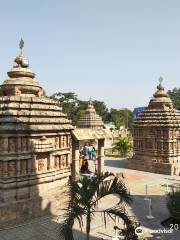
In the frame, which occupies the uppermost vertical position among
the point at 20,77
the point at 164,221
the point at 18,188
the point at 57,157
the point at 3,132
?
the point at 20,77

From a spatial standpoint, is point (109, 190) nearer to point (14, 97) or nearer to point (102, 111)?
point (14, 97)

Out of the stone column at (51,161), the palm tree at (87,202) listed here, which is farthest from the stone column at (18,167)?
the palm tree at (87,202)

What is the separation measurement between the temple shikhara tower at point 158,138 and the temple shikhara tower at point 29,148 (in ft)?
34.1

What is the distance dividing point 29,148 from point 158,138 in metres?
13.1

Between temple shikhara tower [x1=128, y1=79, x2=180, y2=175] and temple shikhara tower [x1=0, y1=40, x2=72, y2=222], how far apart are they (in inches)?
410

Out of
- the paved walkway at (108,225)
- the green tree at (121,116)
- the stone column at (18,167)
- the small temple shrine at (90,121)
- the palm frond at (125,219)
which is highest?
the green tree at (121,116)

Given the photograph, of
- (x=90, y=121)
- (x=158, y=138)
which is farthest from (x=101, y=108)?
(x=158, y=138)

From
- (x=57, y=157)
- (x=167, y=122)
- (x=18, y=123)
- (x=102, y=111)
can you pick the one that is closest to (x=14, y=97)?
(x=18, y=123)

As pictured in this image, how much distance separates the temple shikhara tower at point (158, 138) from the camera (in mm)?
21844

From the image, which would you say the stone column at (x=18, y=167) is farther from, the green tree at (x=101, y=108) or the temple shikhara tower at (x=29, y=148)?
the green tree at (x=101, y=108)

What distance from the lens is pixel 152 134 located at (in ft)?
74.6

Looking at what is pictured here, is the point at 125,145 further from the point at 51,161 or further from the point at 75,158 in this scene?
the point at 51,161

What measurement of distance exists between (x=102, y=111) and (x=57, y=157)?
7215cm

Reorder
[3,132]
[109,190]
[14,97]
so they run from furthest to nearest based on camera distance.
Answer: [14,97] < [3,132] < [109,190]
